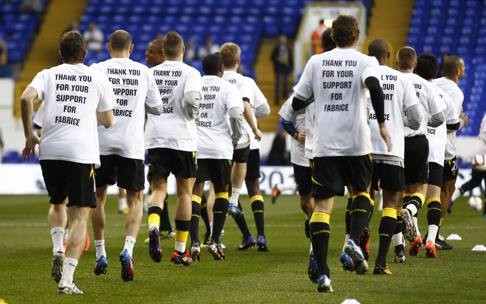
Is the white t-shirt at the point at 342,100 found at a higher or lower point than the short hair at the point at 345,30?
lower

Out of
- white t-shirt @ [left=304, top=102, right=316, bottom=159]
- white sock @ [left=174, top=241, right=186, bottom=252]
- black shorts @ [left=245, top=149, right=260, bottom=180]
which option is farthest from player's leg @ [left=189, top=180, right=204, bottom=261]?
black shorts @ [left=245, top=149, right=260, bottom=180]

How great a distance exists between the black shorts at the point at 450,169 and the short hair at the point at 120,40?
17.0 ft

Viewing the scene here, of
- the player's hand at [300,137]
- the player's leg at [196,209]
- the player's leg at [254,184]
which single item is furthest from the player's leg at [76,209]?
the player's leg at [254,184]

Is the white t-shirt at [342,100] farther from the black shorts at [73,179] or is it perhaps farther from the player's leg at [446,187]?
the player's leg at [446,187]

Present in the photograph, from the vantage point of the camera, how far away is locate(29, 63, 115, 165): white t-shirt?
416 inches

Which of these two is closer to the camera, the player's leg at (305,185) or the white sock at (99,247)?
the white sock at (99,247)

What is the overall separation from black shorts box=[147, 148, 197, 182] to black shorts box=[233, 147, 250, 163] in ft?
8.03

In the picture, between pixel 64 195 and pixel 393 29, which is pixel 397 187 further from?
pixel 393 29

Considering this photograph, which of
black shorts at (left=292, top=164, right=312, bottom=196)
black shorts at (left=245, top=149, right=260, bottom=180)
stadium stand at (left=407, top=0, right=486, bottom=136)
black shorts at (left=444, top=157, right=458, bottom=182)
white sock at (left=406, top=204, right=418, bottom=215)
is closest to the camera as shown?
white sock at (left=406, top=204, right=418, bottom=215)

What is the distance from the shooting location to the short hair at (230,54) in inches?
581

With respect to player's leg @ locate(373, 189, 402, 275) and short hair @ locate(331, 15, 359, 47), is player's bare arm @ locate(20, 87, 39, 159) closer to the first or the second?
short hair @ locate(331, 15, 359, 47)

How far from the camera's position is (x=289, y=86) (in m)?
37.1

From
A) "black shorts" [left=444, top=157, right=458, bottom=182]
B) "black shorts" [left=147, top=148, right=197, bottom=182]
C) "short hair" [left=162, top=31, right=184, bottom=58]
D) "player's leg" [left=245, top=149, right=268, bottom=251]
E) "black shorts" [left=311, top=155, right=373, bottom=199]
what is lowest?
"player's leg" [left=245, top=149, right=268, bottom=251]

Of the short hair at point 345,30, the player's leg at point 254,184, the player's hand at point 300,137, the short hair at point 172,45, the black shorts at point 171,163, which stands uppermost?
the short hair at point 345,30
